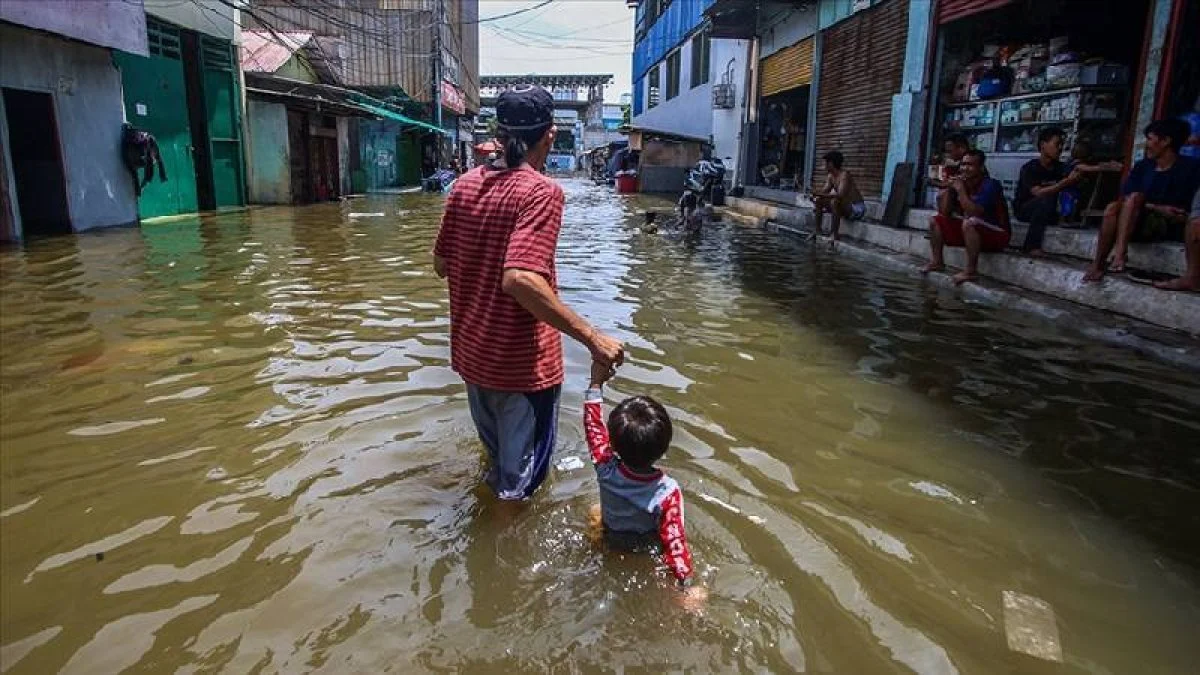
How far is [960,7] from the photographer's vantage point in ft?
35.2

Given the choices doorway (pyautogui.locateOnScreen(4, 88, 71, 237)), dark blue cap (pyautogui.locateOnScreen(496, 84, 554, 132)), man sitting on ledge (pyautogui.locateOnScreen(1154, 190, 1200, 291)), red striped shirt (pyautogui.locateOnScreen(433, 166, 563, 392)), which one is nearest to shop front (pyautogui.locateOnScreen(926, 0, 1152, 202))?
man sitting on ledge (pyautogui.locateOnScreen(1154, 190, 1200, 291))

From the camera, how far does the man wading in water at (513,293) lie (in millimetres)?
2646

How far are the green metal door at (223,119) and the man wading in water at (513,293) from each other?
58.3ft

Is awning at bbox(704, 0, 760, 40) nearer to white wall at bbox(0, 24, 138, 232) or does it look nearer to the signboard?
white wall at bbox(0, 24, 138, 232)

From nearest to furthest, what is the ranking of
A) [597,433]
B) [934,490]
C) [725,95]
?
[597,433] < [934,490] < [725,95]

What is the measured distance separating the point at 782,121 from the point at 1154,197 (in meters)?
15.2

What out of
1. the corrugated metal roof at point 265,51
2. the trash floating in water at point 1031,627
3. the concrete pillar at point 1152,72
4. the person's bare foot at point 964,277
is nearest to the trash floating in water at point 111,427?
the trash floating in water at point 1031,627

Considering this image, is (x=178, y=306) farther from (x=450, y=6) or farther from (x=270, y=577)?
(x=450, y=6)

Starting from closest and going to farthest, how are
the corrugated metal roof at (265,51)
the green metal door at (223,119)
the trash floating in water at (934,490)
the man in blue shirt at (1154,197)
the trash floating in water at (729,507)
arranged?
the trash floating in water at (729,507), the trash floating in water at (934,490), the man in blue shirt at (1154,197), the green metal door at (223,119), the corrugated metal roof at (265,51)

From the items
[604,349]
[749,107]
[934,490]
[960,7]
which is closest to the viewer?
[604,349]

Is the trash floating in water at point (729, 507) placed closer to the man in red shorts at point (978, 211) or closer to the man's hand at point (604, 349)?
the man's hand at point (604, 349)

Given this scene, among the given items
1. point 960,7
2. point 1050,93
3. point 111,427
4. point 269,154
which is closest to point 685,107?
point 269,154

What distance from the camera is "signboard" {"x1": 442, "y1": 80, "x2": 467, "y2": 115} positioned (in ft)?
114

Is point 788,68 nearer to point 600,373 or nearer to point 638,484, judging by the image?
point 600,373
